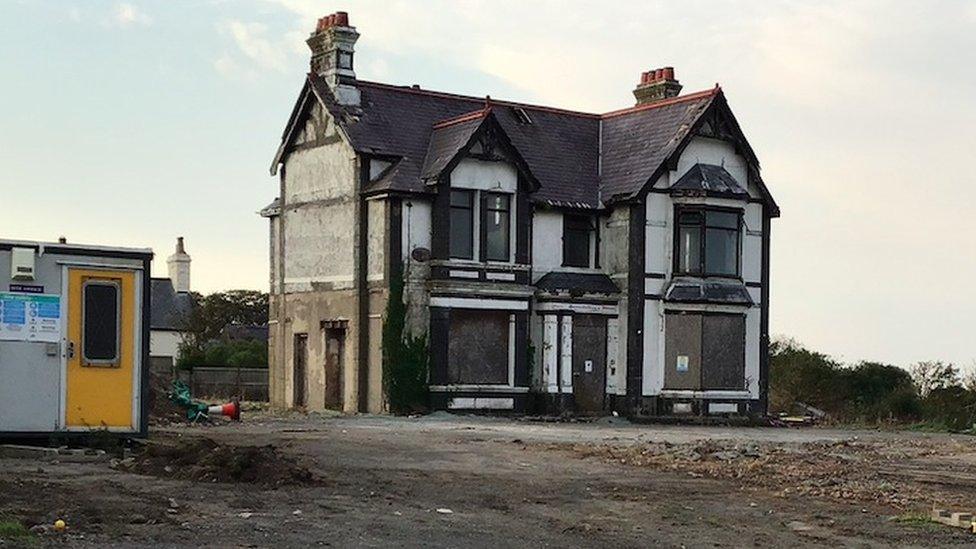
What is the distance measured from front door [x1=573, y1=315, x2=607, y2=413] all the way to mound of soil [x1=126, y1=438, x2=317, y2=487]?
21714 millimetres

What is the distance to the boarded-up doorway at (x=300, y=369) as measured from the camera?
4138 centimetres

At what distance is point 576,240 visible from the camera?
41438 mm

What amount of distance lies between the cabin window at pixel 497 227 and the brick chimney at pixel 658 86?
9637 millimetres

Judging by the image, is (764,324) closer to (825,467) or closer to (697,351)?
(697,351)

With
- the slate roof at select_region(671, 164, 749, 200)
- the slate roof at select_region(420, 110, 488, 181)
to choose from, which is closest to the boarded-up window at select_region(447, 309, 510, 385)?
the slate roof at select_region(420, 110, 488, 181)

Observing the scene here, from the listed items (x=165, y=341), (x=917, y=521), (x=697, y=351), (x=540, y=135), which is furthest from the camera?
(x=165, y=341)

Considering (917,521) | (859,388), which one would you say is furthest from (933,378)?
(917,521)

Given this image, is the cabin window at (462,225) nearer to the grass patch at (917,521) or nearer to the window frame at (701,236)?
the window frame at (701,236)

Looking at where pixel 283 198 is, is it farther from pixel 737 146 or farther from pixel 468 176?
pixel 737 146

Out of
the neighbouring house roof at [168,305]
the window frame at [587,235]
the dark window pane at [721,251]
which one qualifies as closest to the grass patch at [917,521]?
the window frame at [587,235]

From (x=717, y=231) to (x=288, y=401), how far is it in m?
12.5

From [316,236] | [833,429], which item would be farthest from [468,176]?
[833,429]

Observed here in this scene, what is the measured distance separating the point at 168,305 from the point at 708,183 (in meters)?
46.8

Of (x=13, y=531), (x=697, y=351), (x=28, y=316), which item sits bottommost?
(x=13, y=531)
